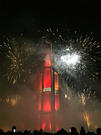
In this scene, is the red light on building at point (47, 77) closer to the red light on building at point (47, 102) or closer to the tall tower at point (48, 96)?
the tall tower at point (48, 96)

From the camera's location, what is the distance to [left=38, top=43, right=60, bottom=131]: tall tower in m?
53.2

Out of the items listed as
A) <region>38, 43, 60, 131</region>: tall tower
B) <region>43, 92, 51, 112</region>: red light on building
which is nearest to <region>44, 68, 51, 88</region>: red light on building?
<region>38, 43, 60, 131</region>: tall tower

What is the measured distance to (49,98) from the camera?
180ft

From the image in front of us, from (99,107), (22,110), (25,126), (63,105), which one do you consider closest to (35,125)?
(25,126)

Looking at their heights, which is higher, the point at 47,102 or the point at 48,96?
the point at 48,96

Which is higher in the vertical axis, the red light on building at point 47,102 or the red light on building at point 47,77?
the red light on building at point 47,77

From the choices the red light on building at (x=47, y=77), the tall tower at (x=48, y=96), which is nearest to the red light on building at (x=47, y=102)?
the tall tower at (x=48, y=96)

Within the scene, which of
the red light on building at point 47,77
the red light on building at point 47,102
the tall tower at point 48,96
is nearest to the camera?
the tall tower at point 48,96

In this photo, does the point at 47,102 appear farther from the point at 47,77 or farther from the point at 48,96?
the point at 47,77

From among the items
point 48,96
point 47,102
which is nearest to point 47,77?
point 48,96

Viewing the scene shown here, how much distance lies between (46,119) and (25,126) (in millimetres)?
6630

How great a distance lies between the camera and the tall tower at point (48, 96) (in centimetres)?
5325

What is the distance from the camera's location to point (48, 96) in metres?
55.0

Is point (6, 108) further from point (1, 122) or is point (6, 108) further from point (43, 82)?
point (43, 82)
